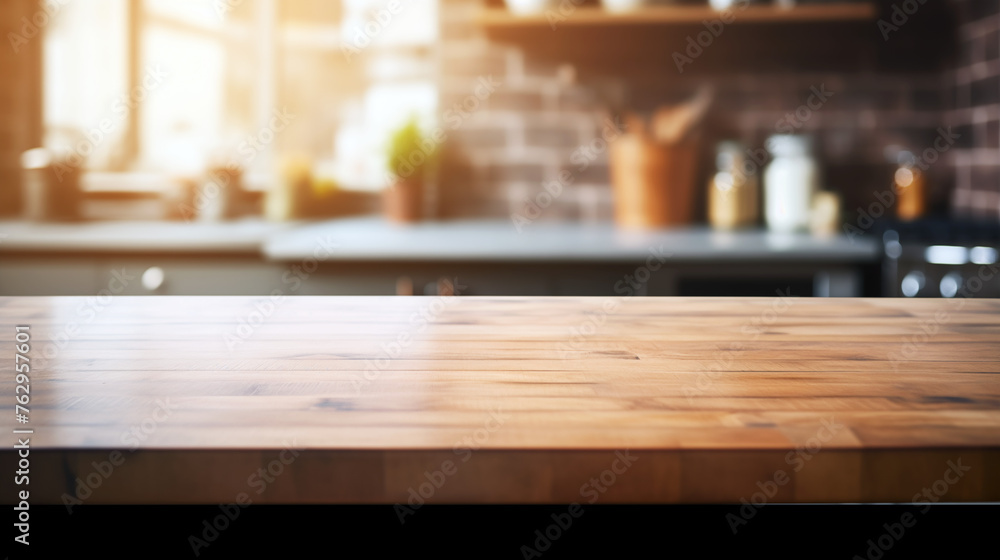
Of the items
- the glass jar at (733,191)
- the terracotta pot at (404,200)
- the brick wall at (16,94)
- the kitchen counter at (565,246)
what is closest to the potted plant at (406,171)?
the terracotta pot at (404,200)

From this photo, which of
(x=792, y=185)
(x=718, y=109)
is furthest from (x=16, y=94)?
(x=792, y=185)

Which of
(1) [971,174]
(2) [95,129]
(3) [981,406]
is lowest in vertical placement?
(3) [981,406]

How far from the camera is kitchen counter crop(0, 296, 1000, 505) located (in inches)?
20.2

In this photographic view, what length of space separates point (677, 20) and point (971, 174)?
1.04 meters

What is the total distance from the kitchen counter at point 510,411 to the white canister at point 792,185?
1608 millimetres

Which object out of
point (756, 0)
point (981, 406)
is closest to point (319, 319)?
point (981, 406)

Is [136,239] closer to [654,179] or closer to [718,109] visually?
[654,179]

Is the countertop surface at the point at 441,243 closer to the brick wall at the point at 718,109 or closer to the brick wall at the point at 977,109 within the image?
the brick wall at the point at 718,109

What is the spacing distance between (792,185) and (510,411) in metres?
2.09

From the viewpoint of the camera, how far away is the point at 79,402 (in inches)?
24.1

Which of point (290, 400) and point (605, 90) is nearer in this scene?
point (290, 400)

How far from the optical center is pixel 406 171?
2664 millimetres

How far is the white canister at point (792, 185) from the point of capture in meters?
2.46

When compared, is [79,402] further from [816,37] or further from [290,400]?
[816,37]
